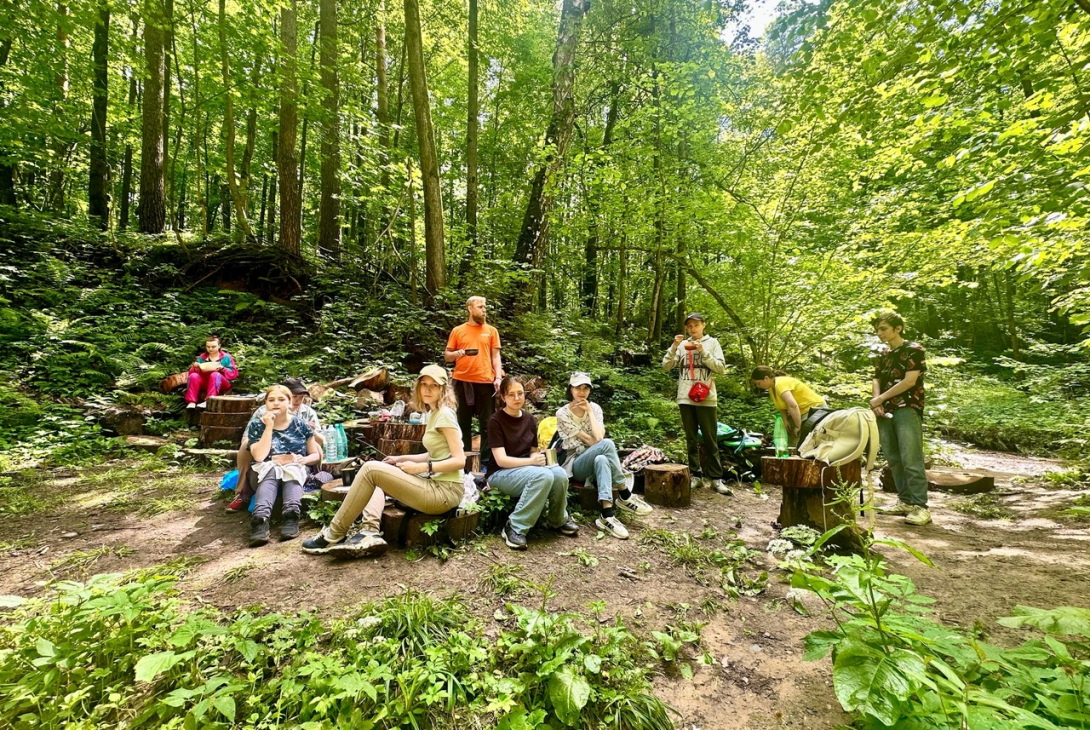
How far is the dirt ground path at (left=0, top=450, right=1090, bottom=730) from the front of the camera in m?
2.36

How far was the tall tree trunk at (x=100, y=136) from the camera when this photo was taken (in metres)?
11.5

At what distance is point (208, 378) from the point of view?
22.5ft

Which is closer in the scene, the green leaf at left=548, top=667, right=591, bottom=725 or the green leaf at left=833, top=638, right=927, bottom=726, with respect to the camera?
the green leaf at left=833, top=638, right=927, bottom=726

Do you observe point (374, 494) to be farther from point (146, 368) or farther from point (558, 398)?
point (146, 368)

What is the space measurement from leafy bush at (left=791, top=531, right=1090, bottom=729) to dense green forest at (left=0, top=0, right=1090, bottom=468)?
11.0ft

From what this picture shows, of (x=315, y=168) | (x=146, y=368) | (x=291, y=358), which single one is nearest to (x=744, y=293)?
(x=291, y=358)

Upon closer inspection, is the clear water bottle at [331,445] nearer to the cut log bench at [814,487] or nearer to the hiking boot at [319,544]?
the hiking boot at [319,544]

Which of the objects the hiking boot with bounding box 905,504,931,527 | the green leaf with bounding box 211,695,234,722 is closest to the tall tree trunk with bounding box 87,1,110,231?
the green leaf with bounding box 211,695,234,722

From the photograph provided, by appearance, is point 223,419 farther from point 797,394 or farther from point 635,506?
point 797,394

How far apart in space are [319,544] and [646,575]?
2.54m

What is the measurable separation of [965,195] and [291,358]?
9.53 metres

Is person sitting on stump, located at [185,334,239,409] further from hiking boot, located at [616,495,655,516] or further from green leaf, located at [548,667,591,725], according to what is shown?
green leaf, located at [548,667,591,725]

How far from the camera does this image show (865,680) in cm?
149

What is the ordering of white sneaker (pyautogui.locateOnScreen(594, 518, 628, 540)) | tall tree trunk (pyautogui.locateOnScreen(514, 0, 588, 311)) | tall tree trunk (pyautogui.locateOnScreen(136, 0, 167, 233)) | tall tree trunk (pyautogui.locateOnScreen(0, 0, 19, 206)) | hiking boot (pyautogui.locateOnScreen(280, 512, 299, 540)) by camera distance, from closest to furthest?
hiking boot (pyautogui.locateOnScreen(280, 512, 299, 540)) → white sneaker (pyautogui.locateOnScreen(594, 518, 628, 540)) → tall tree trunk (pyautogui.locateOnScreen(0, 0, 19, 206)) → tall tree trunk (pyautogui.locateOnScreen(514, 0, 588, 311)) → tall tree trunk (pyautogui.locateOnScreen(136, 0, 167, 233))
